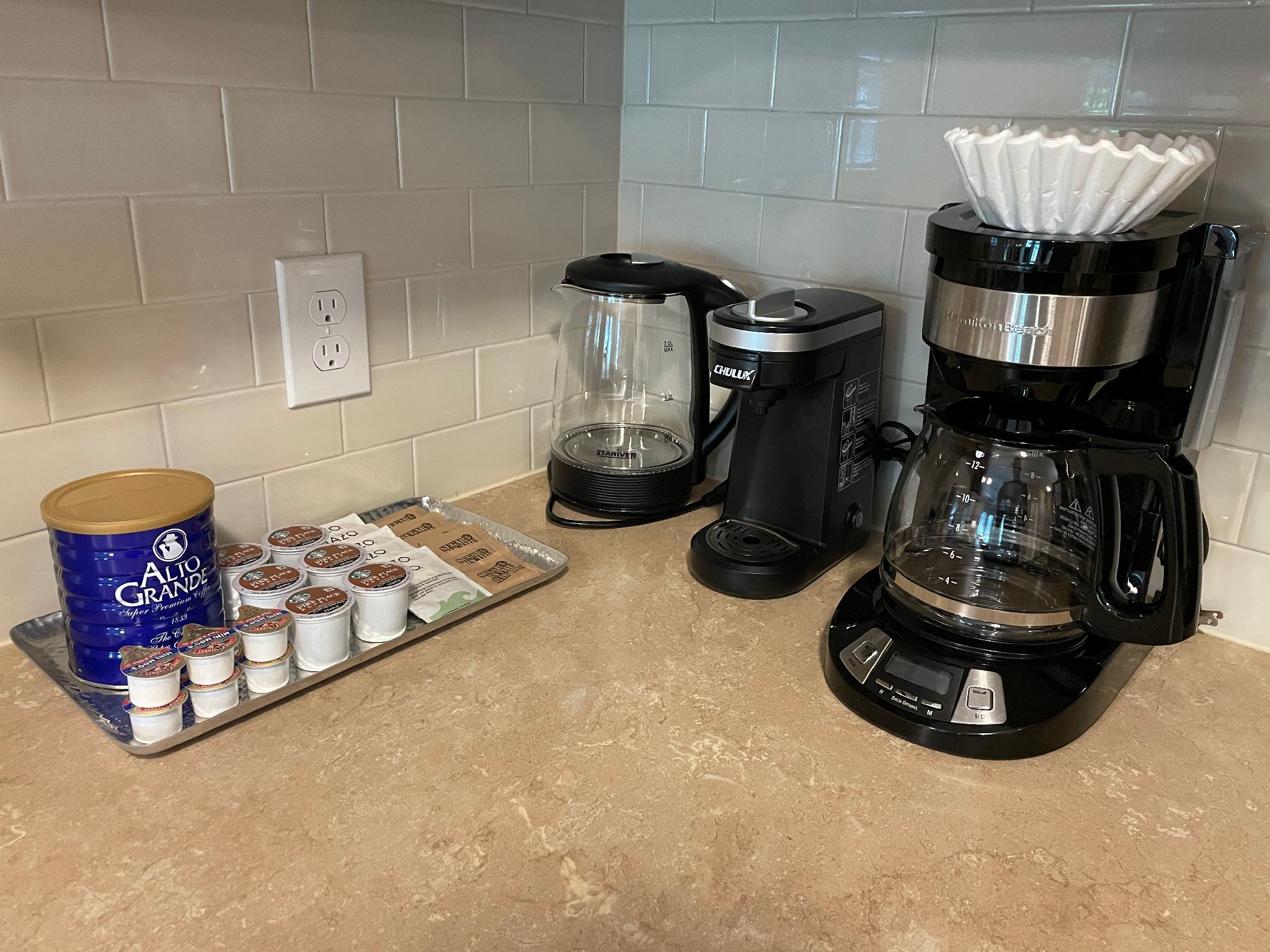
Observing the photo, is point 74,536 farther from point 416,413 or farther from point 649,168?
point 649,168

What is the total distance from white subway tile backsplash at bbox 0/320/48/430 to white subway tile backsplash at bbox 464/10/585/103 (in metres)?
0.48

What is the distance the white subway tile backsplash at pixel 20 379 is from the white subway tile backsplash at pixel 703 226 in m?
0.67

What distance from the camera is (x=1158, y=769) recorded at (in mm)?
672

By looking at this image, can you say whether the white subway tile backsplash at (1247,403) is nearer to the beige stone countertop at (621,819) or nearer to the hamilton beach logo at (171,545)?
the beige stone countertop at (621,819)

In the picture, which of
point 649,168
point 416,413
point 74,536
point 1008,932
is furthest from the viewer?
point 649,168

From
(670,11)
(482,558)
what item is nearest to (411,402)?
(482,558)

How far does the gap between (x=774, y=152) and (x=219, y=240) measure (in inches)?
22.3

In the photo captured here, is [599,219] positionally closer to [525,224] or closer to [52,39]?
[525,224]

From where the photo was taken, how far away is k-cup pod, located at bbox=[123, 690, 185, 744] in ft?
2.10

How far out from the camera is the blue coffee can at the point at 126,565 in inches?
26.2

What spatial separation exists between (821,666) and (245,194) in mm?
632

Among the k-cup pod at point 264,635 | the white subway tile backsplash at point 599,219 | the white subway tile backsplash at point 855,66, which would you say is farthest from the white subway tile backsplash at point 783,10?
the k-cup pod at point 264,635

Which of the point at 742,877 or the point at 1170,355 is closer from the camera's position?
the point at 742,877

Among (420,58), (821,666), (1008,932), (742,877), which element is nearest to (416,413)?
(420,58)
